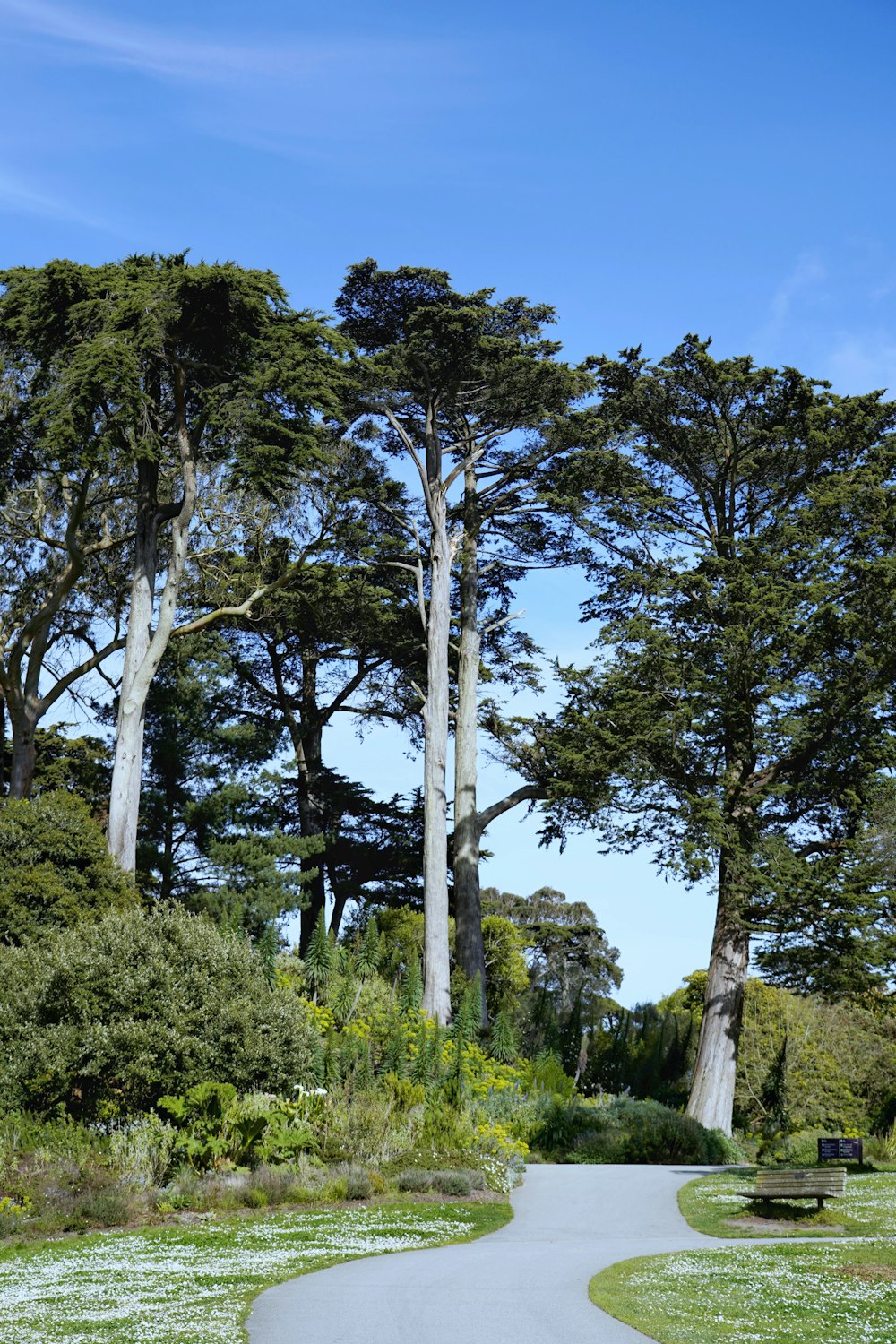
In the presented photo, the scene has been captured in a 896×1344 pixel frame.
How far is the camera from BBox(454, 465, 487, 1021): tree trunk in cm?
2581

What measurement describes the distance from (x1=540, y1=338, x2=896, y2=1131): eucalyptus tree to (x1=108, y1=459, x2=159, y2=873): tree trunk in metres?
7.80

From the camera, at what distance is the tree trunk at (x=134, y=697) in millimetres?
21406

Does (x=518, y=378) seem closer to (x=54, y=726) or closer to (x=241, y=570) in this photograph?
(x=241, y=570)

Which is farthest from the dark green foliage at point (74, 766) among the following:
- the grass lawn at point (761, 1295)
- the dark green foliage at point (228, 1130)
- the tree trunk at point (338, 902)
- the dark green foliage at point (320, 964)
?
the grass lawn at point (761, 1295)

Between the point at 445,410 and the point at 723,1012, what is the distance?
1370cm

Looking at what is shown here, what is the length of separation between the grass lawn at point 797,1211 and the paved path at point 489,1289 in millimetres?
372

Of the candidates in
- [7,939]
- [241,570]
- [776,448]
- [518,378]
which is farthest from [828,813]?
[7,939]

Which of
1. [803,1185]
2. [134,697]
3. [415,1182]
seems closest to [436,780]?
[134,697]

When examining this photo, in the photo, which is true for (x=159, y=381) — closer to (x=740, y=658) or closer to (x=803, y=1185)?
(x=740, y=658)

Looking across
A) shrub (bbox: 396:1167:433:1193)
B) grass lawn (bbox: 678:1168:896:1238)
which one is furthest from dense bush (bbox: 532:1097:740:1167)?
shrub (bbox: 396:1167:433:1193)

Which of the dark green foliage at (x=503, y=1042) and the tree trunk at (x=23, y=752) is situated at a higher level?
the tree trunk at (x=23, y=752)

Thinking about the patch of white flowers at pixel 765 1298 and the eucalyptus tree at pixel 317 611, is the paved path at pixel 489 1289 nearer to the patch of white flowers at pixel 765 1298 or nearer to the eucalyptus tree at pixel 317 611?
the patch of white flowers at pixel 765 1298

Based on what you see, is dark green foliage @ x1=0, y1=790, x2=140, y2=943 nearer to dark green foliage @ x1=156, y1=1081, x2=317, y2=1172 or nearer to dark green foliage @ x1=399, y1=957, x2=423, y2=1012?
dark green foliage @ x1=156, y1=1081, x2=317, y2=1172

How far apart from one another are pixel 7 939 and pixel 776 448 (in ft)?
55.3
